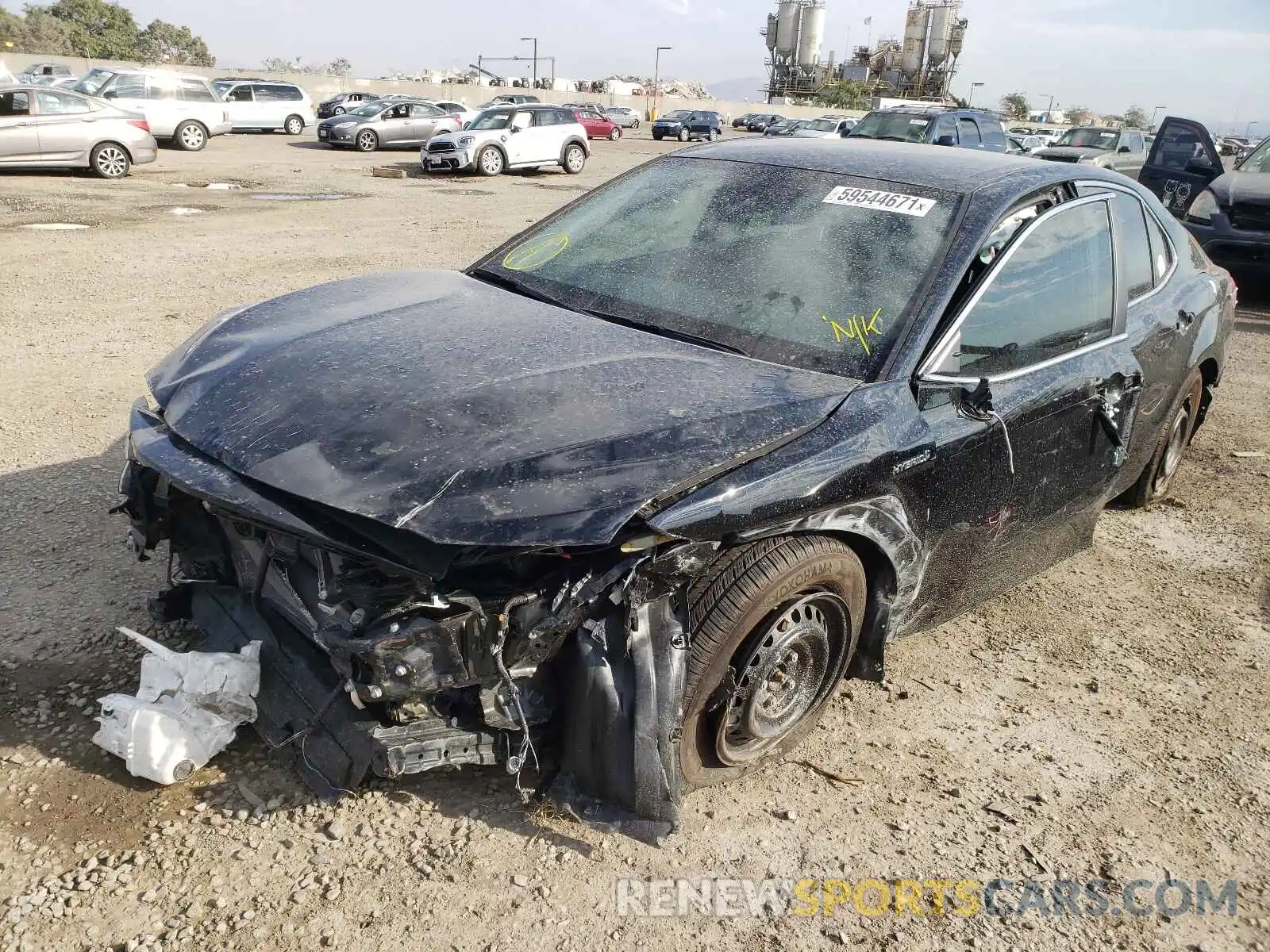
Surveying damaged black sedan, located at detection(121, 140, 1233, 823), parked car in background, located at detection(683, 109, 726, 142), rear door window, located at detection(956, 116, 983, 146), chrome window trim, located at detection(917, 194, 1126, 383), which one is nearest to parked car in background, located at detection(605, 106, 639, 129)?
parked car in background, located at detection(683, 109, 726, 142)

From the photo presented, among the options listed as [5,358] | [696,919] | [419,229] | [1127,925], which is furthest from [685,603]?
[419,229]

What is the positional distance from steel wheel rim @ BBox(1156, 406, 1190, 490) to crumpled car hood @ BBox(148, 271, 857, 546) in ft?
9.88

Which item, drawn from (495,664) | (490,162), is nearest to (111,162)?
(490,162)

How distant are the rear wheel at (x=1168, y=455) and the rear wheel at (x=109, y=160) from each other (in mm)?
16868

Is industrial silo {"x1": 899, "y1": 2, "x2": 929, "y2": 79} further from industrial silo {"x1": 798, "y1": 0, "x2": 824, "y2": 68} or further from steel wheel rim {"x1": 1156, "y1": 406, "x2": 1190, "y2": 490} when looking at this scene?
steel wheel rim {"x1": 1156, "y1": 406, "x2": 1190, "y2": 490}

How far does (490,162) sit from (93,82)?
1136cm

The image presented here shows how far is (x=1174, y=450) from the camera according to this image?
5.14m

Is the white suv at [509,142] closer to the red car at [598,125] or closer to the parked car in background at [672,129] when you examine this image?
the red car at [598,125]

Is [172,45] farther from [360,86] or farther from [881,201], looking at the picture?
[881,201]

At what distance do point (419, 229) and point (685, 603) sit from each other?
36.1 feet

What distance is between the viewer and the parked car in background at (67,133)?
15.4 m

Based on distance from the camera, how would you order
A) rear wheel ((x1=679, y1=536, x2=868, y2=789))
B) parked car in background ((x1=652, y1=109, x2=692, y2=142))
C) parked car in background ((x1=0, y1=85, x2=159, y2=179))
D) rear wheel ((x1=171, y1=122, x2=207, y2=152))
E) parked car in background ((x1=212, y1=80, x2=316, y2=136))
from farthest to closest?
parked car in background ((x1=652, y1=109, x2=692, y2=142)), parked car in background ((x1=212, y1=80, x2=316, y2=136)), rear wheel ((x1=171, y1=122, x2=207, y2=152)), parked car in background ((x1=0, y1=85, x2=159, y2=179)), rear wheel ((x1=679, y1=536, x2=868, y2=789))

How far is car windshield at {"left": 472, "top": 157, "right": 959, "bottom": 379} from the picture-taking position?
3.07 m

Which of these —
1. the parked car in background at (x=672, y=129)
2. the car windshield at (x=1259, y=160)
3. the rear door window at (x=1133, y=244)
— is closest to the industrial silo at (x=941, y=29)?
the parked car in background at (x=672, y=129)
